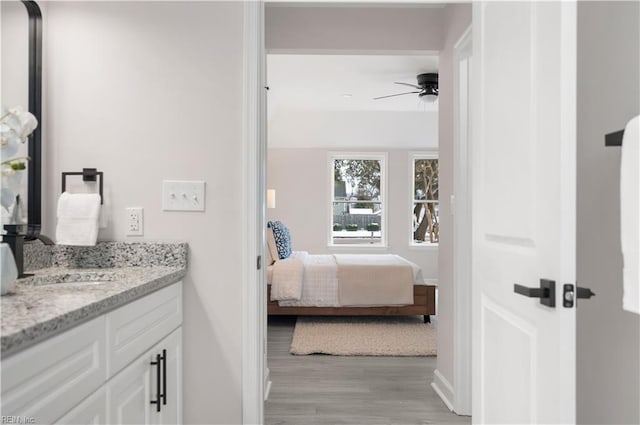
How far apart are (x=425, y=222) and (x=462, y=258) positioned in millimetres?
5276

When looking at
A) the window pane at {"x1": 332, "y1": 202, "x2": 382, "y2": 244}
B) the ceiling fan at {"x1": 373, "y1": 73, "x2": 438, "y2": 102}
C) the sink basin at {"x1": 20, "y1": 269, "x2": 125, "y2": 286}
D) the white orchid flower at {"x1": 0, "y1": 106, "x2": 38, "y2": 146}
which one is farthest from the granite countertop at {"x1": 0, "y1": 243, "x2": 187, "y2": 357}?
the window pane at {"x1": 332, "y1": 202, "x2": 382, "y2": 244}

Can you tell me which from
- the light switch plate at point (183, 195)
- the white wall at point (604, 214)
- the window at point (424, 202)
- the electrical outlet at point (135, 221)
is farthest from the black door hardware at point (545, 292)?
the window at point (424, 202)

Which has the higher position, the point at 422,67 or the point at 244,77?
the point at 422,67

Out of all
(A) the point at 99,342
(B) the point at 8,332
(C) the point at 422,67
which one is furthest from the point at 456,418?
(C) the point at 422,67

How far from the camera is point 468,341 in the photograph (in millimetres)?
2695

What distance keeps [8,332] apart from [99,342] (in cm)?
38

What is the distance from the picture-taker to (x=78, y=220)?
6.02ft

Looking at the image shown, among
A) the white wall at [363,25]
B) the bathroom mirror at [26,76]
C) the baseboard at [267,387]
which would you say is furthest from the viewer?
the white wall at [363,25]

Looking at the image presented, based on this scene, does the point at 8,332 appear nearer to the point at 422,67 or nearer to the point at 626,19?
the point at 626,19

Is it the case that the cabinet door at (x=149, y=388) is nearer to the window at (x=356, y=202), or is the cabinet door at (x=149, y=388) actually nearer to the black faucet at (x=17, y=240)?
the black faucet at (x=17, y=240)

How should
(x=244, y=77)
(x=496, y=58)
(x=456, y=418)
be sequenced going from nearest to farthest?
(x=496, y=58), (x=244, y=77), (x=456, y=418)

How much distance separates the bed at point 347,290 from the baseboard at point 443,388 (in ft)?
5.41

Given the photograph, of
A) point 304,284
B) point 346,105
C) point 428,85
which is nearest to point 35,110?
point 304,284

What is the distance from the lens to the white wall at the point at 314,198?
304 inches
